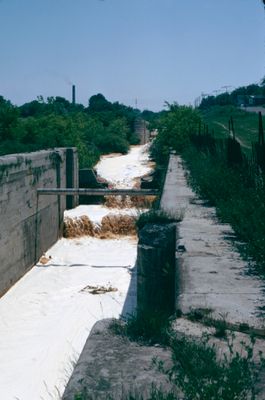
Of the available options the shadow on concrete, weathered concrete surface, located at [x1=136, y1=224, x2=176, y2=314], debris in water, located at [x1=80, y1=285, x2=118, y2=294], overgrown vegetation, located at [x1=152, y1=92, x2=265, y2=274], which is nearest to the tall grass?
overgrown vegetation, located at [x1=152, y1=92, x2=265, y2=274]

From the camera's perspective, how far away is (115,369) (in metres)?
3.03

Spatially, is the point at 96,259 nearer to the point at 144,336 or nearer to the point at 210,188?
the point at 210,188

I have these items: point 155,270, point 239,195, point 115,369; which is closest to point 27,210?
point 239,195

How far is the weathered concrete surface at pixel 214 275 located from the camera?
13.1ft

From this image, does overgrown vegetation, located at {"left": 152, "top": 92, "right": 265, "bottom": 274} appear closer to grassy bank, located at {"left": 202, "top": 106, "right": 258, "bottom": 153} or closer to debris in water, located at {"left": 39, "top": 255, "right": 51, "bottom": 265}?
debris in water, located at {"left": 39, "top": 255, "right": 51, "bottom": 265}

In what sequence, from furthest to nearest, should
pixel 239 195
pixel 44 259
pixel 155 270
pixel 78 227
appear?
1. pixel 78 227
2. pixel 44 259
3. pixel 239 195
4. pixel 155 270

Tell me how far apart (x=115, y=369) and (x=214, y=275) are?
6.91 ft

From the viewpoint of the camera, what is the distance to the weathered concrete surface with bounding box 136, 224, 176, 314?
6348 millimetres

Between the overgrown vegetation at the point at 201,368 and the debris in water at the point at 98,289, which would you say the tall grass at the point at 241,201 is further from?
the debris in water at the point at 98,289

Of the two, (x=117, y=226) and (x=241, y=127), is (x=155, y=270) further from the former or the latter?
(x=241, y=127)

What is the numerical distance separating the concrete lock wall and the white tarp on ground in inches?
19.2

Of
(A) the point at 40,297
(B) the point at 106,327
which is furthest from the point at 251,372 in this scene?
(A) the point at 40,297

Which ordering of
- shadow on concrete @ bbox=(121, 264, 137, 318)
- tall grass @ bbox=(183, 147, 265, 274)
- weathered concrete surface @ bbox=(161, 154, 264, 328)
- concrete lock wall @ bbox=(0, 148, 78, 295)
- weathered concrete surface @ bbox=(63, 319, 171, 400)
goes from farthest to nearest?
concrete lock wall @ bbox=(0, 148, 78, 295) → shadow on concrete @ bbox=(121, 264, 137, 318) → tall grass @ bbox=(183, 147, 265, 274) → weathered concrete surface @ bbox=(161, 154, 264, 328) → weathered concrete surface @ bbox=(63, 319, 171, 400)

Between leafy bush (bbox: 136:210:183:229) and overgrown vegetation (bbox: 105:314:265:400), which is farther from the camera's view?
leafy bush (bbox: 136:210:183:229)
